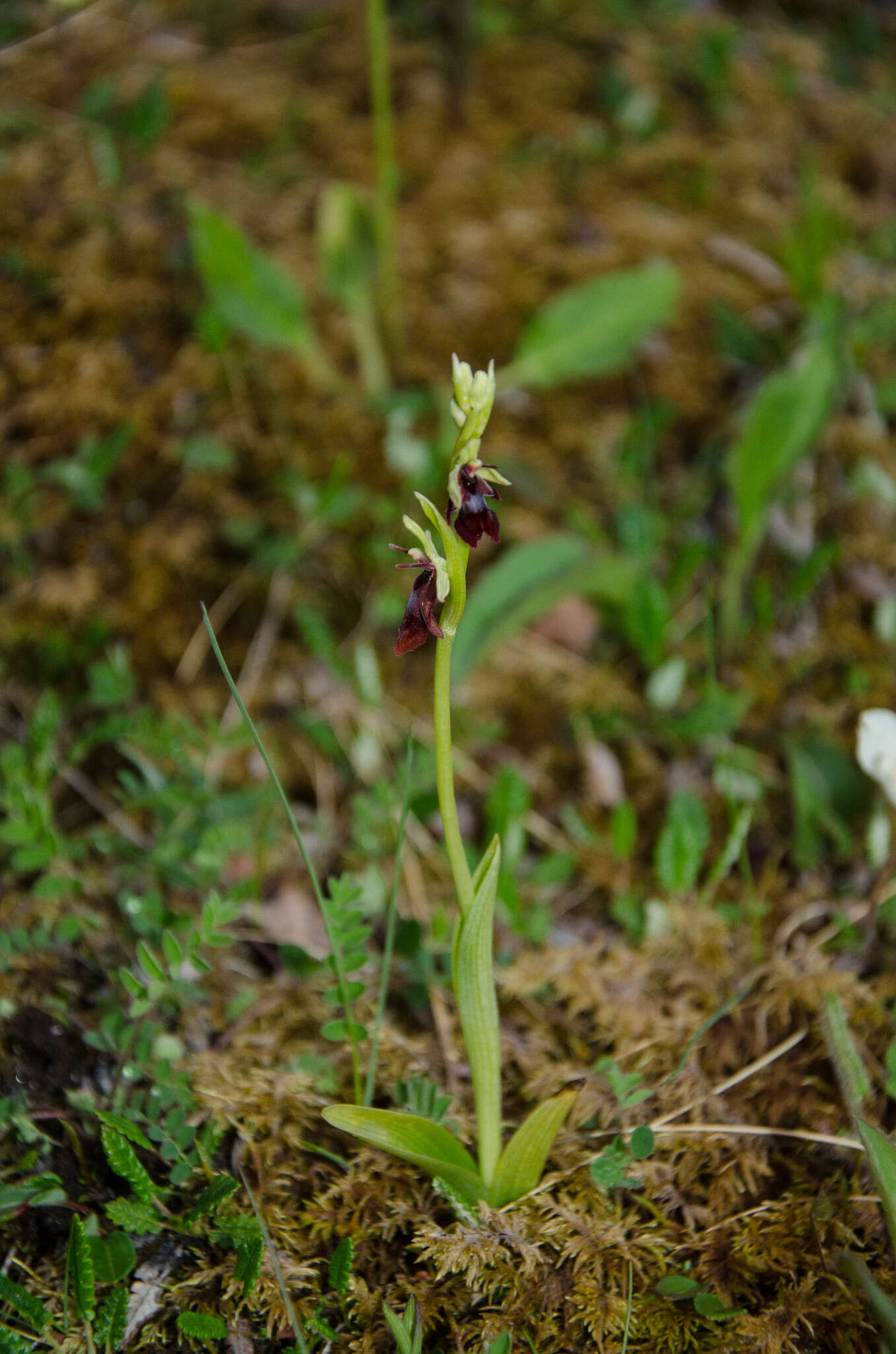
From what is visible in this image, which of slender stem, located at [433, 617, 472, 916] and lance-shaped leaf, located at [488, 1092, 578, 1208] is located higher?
slender stem, located at [433, 617, 472, 916]

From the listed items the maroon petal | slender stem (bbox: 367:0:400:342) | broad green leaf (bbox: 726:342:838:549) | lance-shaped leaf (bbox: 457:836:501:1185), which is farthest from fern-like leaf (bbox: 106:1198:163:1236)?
slender stem (bbox: 367:0:400:342)

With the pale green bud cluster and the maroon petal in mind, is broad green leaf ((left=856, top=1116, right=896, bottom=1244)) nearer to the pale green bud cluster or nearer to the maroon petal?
the maroon petal

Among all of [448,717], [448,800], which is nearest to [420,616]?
[448,717]

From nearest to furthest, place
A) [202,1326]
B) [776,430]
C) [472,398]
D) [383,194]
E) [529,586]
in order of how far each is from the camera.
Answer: [472,398]
[202,1326]
[529,586]
[776,430]
[383,194]

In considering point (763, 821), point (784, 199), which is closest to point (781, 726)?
point (763, 821)

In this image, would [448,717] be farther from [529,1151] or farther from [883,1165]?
[883,1165]
